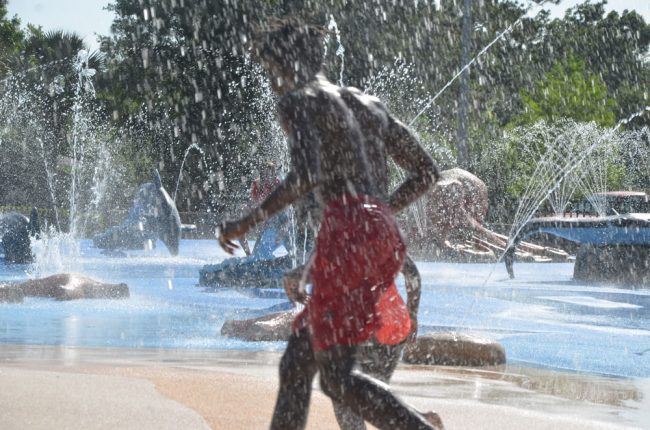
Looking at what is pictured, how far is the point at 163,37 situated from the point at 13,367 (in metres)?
31.5

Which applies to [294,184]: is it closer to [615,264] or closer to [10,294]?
[10,294]

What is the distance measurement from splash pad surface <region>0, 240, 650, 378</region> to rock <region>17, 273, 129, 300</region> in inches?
5.7

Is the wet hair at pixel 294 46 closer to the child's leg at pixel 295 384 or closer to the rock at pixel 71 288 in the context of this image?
the child's leg at pixel 295 384

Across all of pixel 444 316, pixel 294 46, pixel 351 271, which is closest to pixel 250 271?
pixel 444 316

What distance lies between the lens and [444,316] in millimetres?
9742

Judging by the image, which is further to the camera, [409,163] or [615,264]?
[615,264]

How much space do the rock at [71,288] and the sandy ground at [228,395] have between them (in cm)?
381

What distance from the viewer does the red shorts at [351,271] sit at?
8.50 ft

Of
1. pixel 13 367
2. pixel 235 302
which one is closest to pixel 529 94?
pixel 235 302

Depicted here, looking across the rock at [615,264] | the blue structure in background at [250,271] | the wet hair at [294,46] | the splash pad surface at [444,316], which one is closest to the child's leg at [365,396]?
the wet hair at [294,46]

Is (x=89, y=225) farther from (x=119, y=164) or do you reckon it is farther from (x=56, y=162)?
(x=56, y=162)

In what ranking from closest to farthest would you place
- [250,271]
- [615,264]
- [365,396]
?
[365,396]
[250,271]
[615,264]

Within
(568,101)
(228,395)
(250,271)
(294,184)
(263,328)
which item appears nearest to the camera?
(294,184)

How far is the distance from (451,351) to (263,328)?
66.4 inches
